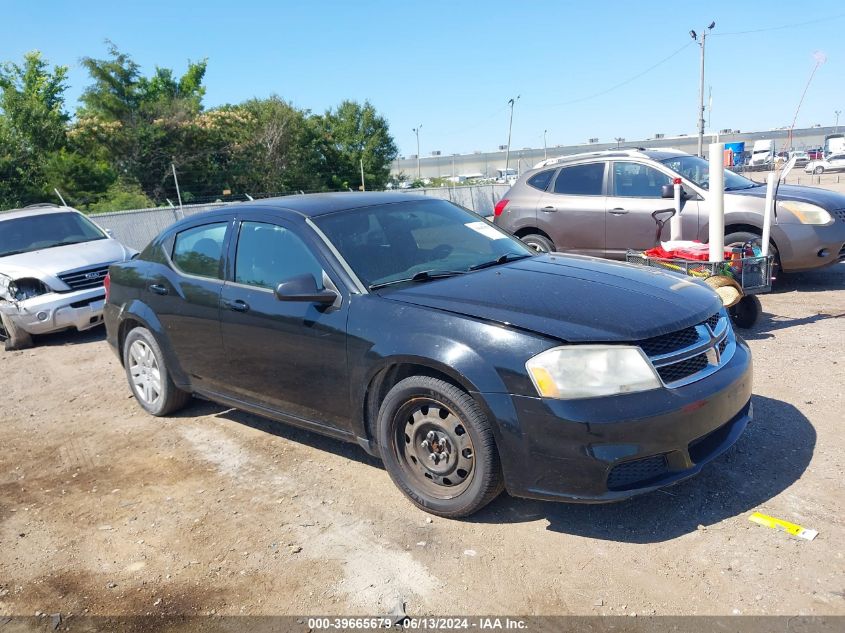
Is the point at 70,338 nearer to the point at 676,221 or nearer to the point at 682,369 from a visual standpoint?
the point at 676,221

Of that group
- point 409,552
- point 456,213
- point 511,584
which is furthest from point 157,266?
point 511,584

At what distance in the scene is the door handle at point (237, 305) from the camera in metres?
4.55

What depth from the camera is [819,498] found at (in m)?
3.67

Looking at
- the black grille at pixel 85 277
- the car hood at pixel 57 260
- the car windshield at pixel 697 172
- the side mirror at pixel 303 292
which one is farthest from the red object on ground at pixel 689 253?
the car hood at pixel 57 260

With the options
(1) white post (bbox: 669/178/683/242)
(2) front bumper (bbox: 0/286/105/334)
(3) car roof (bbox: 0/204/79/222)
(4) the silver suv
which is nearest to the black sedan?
(1) white post (bbox: 669/178/683/242)

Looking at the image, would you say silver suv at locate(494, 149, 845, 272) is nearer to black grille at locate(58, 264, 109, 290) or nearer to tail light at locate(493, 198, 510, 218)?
tail light at locate(493, 198, 510, 218)

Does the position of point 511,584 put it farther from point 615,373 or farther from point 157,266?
point 157,266

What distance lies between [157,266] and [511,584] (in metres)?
3.61

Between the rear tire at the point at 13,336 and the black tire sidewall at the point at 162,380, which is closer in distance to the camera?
the black tire sidewall at the point at 162,380

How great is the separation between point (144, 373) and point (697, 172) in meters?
6.93

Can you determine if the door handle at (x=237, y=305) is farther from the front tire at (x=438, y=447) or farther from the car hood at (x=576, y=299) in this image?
the front tire at (x=438, y=447)

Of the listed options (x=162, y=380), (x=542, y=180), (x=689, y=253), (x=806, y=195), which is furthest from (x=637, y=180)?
(x=162, y=380)

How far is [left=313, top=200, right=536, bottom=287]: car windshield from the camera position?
427cm

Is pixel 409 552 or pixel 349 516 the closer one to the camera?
pixel 409 552
